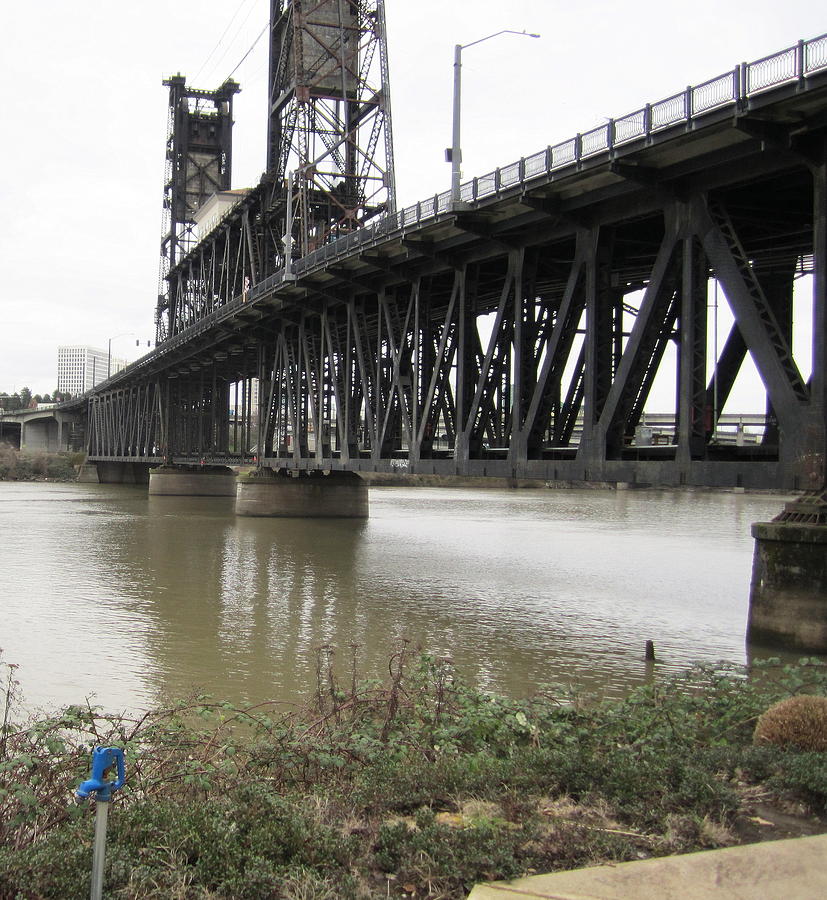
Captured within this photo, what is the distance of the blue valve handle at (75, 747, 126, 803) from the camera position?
4.89 metres

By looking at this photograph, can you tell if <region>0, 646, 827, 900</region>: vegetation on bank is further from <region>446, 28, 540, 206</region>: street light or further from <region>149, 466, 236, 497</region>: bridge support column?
<region>149, 466, 236, 497</region>: bridge support column

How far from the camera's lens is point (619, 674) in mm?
15891

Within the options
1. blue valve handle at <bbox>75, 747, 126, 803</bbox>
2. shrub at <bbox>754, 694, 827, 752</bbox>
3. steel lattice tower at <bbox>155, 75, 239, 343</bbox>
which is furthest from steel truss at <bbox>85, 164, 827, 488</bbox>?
steel lattice tower at <bbox>155, 75, 239, 343</bbox>

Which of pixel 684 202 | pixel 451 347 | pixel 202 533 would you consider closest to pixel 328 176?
pixel 202 533

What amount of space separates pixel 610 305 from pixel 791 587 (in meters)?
8.93

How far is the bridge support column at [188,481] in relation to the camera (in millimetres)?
80812

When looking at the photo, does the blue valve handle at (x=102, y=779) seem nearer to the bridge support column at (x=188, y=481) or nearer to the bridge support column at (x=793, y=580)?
the bridge support column at (x=793, y=580)

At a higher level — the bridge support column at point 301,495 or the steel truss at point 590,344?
the steel truss at point 590,344

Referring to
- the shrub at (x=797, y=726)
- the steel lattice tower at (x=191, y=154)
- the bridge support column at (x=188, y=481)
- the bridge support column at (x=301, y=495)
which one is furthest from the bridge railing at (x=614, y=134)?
the steel lattice tower at (x=191, y=154)

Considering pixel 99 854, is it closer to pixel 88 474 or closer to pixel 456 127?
pixel 456 127

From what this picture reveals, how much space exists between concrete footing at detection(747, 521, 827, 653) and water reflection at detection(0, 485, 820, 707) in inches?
34.8

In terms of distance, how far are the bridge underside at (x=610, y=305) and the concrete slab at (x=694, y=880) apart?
13.5m

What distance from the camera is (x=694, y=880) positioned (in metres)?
5.37

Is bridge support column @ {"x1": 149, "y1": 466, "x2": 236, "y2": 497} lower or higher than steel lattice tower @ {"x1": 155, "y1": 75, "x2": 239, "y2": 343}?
lower
